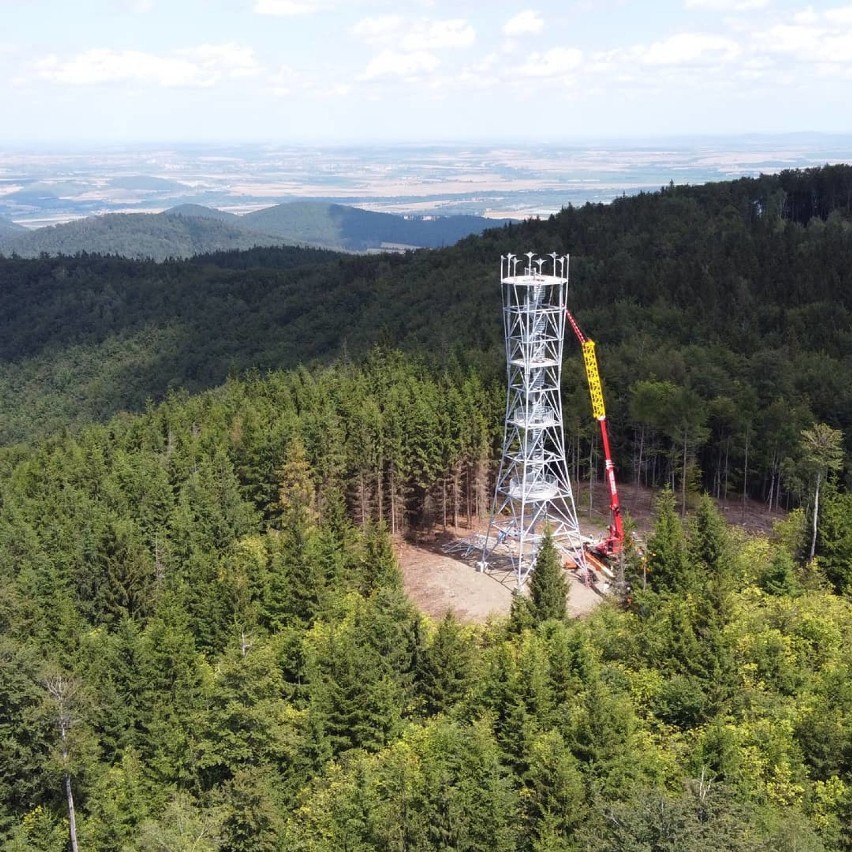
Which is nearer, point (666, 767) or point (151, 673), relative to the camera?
point (666, 767)

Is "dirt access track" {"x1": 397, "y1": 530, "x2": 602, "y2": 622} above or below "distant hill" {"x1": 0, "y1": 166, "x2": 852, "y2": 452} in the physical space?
below

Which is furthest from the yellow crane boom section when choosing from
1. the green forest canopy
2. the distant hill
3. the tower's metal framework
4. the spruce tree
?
the spruce tree

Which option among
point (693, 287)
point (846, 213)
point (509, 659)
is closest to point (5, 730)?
point (509, 659)

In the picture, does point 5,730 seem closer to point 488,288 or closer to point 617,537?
point 617,537

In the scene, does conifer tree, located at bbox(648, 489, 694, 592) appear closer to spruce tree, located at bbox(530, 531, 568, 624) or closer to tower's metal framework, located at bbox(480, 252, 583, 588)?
spruce tree, located at bbox(530, 531, 568, 624)

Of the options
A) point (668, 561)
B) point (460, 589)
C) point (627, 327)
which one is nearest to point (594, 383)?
point (460, 589)
